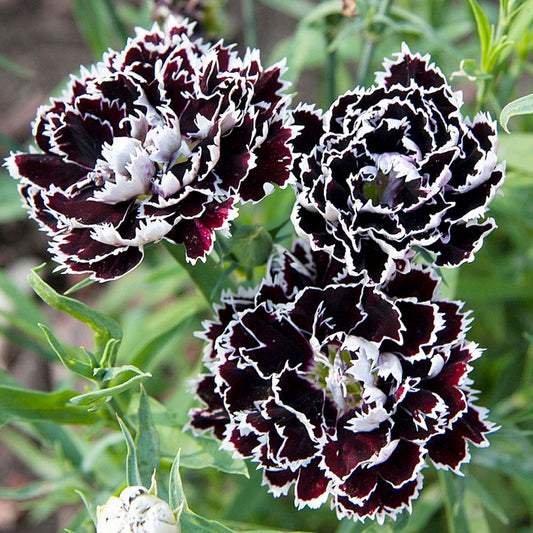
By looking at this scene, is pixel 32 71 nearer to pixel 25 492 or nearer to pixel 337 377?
pixel 25 492

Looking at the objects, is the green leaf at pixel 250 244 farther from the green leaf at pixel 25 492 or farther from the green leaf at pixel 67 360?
the green leaf at pixel 25 492

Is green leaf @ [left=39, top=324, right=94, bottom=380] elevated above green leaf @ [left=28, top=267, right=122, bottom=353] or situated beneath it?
situated beneath

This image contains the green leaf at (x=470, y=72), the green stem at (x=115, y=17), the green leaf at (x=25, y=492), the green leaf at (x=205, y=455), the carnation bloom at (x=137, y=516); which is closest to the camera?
the carnation bloom at (x=137, y=516)

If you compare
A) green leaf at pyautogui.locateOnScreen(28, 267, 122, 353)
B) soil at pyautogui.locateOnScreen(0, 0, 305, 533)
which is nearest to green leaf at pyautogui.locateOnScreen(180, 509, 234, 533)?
A: green leaf at pyautogui.locateOnScreen(28, 267, 122, 353)

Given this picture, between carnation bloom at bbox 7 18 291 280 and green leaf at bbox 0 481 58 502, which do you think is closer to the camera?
carnation bloom at bbox 7 18 291 280

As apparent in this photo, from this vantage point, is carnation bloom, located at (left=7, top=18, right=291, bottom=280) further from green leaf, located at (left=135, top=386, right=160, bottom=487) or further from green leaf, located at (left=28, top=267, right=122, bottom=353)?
green leaf, located at (left=135, top=386, right=160, bottom=487)

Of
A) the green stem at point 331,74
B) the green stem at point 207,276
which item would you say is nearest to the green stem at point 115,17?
the green stem at point 331,74

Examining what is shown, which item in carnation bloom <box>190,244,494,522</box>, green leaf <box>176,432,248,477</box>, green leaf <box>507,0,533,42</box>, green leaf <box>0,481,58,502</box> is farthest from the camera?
green leaf <box>0,481,58,502</box>

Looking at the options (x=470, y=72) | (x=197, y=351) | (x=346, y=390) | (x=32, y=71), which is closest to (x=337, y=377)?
(x=346, y=390)

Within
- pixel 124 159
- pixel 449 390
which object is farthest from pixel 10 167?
pixel 449 390
